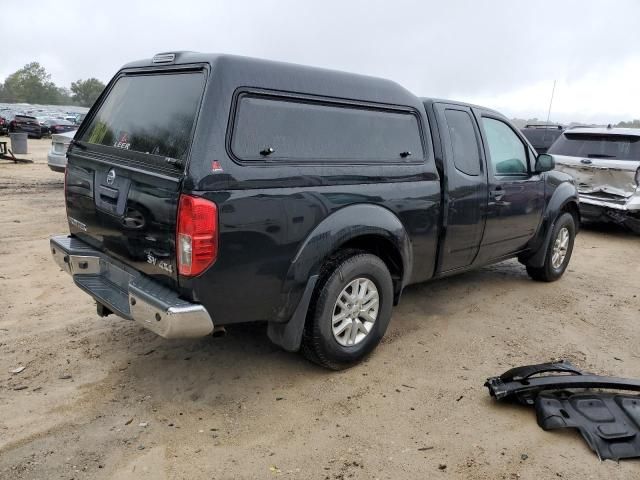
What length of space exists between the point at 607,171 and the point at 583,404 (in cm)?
615

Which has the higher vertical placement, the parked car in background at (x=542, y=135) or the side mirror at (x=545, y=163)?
the parked car in background at (x=542, y=135)

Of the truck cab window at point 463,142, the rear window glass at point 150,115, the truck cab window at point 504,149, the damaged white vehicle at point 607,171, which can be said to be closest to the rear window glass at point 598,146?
the damaged white vehicle at point 607,171

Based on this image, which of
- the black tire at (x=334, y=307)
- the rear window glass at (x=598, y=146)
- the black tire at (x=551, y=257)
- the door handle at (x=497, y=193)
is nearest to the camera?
the black tire at (x=334, y=307)

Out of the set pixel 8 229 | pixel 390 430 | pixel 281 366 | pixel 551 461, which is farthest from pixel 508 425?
pixel 8 229

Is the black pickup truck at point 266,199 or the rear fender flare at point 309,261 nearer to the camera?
the black pickup truck at point 266,199

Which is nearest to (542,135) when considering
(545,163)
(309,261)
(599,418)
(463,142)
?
(545,163)

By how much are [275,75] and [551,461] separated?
102 inches

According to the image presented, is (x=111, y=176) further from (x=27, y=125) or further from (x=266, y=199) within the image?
(x=27, y=125)

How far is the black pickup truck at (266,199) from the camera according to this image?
109 inches

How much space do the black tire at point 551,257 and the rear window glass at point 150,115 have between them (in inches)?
163

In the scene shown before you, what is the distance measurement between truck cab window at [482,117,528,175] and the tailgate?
9.36 feet

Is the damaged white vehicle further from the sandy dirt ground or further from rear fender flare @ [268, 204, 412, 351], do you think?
rear fender flare @ [268, 204, 412, 351]

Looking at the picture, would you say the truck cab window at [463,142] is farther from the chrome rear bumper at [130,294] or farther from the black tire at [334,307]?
the chrome rear bumper at [130,294]

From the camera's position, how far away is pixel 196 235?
2686mm
